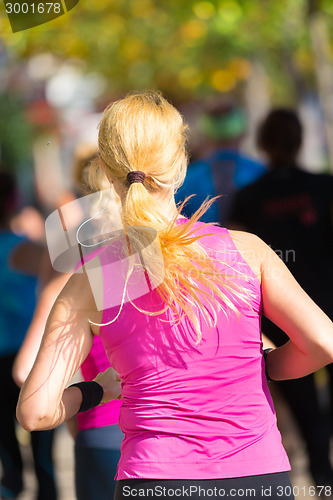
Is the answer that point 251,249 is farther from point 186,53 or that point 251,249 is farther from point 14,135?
point 14,135

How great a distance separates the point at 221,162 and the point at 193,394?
318 centimetres

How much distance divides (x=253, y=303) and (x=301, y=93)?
1181 cm

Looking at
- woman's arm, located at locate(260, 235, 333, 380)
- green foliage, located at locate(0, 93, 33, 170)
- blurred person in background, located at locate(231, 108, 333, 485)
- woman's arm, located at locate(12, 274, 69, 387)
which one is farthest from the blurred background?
green foliage, located at locate(0, 93, 33, 170)

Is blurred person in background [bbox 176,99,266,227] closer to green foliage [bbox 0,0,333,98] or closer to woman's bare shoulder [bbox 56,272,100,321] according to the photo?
green foliage [bbox 0,0,333,98]

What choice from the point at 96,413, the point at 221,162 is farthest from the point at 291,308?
the point at 221,162

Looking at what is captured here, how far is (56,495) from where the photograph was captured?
409 cm

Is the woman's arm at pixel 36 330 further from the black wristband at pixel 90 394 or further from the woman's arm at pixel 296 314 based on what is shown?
the woman's arm at pixel 296 314

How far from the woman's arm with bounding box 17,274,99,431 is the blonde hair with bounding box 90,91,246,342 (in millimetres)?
161

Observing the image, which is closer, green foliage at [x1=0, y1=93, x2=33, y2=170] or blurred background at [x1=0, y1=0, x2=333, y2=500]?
blurred background at [x1=0, y1=0, x2=333, y2=500]

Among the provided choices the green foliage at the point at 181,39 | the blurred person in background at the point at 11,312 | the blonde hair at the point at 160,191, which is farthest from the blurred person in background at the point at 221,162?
the blonde hair at the point at 160,191

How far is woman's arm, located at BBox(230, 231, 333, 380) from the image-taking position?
193 centimetres

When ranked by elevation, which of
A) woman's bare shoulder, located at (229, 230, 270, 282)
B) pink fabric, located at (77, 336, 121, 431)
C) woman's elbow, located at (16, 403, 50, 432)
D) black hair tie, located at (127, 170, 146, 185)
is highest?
black hair tie, located at (127, 170, 146, 185)

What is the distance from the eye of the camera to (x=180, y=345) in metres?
1.90

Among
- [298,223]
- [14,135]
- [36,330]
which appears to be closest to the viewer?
[36,330]
